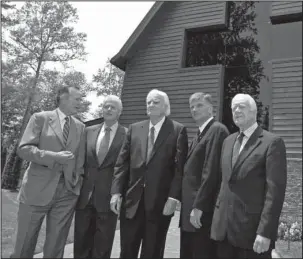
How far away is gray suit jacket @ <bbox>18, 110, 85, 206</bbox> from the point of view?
2.80m

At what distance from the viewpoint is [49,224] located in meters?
2.91

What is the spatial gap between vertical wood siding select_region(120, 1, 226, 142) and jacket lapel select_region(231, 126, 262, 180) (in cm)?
525

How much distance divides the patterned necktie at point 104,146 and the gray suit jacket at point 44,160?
0.25 metres

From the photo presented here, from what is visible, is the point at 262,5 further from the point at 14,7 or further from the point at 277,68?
the point at 14,7

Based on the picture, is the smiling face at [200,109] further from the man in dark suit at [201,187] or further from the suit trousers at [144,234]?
the suit trousers at [144,234]

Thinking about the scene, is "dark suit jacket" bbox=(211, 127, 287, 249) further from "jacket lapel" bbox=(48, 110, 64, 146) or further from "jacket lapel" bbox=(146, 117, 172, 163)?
"jacket lapel" bbox=(48, 110, 64, 146)

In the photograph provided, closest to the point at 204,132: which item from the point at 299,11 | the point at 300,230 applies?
the point at 300,230

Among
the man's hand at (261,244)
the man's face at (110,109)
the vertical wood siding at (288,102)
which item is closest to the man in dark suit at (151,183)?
the man's face at (110,109)

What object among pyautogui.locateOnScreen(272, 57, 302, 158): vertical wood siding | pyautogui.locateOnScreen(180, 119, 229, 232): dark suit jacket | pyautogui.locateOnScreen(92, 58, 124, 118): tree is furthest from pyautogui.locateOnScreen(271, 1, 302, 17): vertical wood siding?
pyautogui.locateOnScreen(180, 119, 229, 232): dark suit jacket

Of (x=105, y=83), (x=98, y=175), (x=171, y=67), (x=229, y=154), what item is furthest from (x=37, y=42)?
(x=171, y=67)

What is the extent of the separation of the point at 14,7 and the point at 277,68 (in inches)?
236

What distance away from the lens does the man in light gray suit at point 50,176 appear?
9.21ft

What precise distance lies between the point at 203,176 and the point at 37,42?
2463 mm

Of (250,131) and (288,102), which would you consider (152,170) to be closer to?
(250,131)
